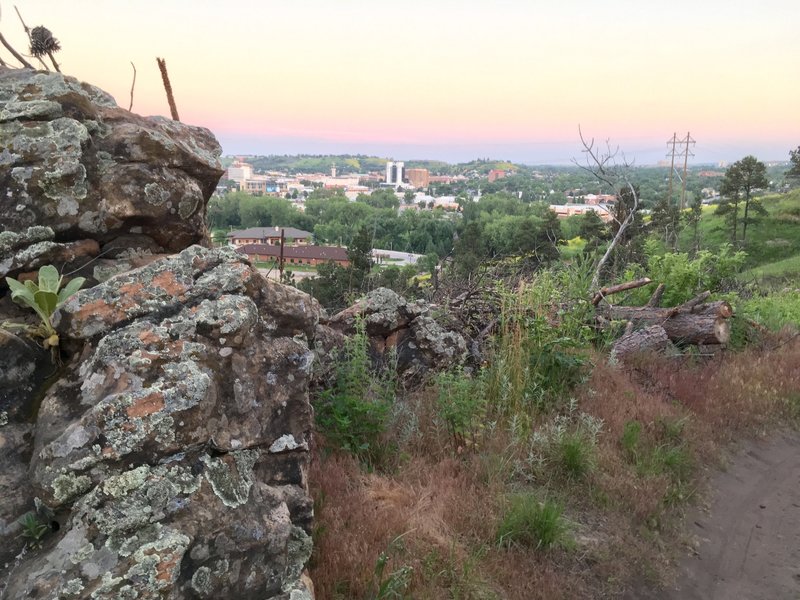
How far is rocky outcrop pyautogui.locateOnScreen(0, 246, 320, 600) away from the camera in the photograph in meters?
2.43

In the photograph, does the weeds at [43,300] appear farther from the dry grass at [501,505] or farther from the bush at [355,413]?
the bush at [355,413]

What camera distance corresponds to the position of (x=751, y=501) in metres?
5.86

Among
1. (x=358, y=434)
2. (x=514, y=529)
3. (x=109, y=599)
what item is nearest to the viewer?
(x=109, y=599)

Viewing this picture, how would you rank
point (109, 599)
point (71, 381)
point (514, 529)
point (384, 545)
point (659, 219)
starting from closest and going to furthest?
point (109, 599) < point (71, 381) < point (384, 545) < point (514, 529) < point (659, 219)

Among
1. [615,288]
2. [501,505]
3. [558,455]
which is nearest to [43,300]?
[501,505]

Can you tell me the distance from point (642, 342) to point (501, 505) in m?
4.74

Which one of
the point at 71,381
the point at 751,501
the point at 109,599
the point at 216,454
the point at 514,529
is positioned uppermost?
the point at 71,381

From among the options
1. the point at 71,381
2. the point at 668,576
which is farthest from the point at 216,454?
the point at 668,576

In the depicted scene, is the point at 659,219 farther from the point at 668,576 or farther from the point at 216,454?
the point at 216,454

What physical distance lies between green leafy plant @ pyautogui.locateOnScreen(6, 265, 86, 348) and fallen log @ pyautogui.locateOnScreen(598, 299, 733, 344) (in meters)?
8.01

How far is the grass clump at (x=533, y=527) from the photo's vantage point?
4.35m

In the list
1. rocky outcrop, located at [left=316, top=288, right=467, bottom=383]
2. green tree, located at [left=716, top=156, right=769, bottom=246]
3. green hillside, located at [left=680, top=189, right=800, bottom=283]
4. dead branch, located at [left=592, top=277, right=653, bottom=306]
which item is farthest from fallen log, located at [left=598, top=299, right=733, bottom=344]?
green tree, located at [left=716, top=156, right=769, bottom=246]

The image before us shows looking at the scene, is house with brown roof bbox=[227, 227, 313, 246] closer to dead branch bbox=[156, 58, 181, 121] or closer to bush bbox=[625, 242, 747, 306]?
dead branch bbox=[156, 58, 181, 121]

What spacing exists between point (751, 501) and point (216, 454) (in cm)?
557
